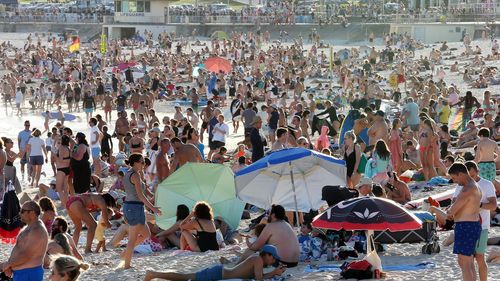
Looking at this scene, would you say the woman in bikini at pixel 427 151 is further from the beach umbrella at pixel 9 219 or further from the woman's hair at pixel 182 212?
the beach umbrella at pixel 9 219

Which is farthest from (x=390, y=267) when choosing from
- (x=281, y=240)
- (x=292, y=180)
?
(x=292, y=180)

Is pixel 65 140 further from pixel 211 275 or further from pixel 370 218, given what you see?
pixel 370 218

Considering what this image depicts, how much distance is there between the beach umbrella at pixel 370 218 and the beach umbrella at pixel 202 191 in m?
3.01

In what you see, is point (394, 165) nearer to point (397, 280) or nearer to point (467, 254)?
point (397, 280)

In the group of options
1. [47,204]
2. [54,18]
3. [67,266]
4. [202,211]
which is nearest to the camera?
[67,266]

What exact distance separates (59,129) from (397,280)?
1088cm

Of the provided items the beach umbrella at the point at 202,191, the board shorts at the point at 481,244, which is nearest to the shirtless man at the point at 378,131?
the beach umbrella at the point at 202,191

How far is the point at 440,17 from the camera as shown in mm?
50000

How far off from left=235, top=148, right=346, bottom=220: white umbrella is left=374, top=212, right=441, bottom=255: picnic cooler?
3.94 ft

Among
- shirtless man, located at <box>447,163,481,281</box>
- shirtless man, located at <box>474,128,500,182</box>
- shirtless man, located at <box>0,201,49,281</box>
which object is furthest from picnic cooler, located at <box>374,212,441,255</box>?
shirtless man, located at <box>0,201,49,281</box>

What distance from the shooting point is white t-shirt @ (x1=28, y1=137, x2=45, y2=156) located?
1778 centimetres

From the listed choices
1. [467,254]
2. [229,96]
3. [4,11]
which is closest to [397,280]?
[467,254]

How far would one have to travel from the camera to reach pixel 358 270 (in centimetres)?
917

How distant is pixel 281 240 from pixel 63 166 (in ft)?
18.2
